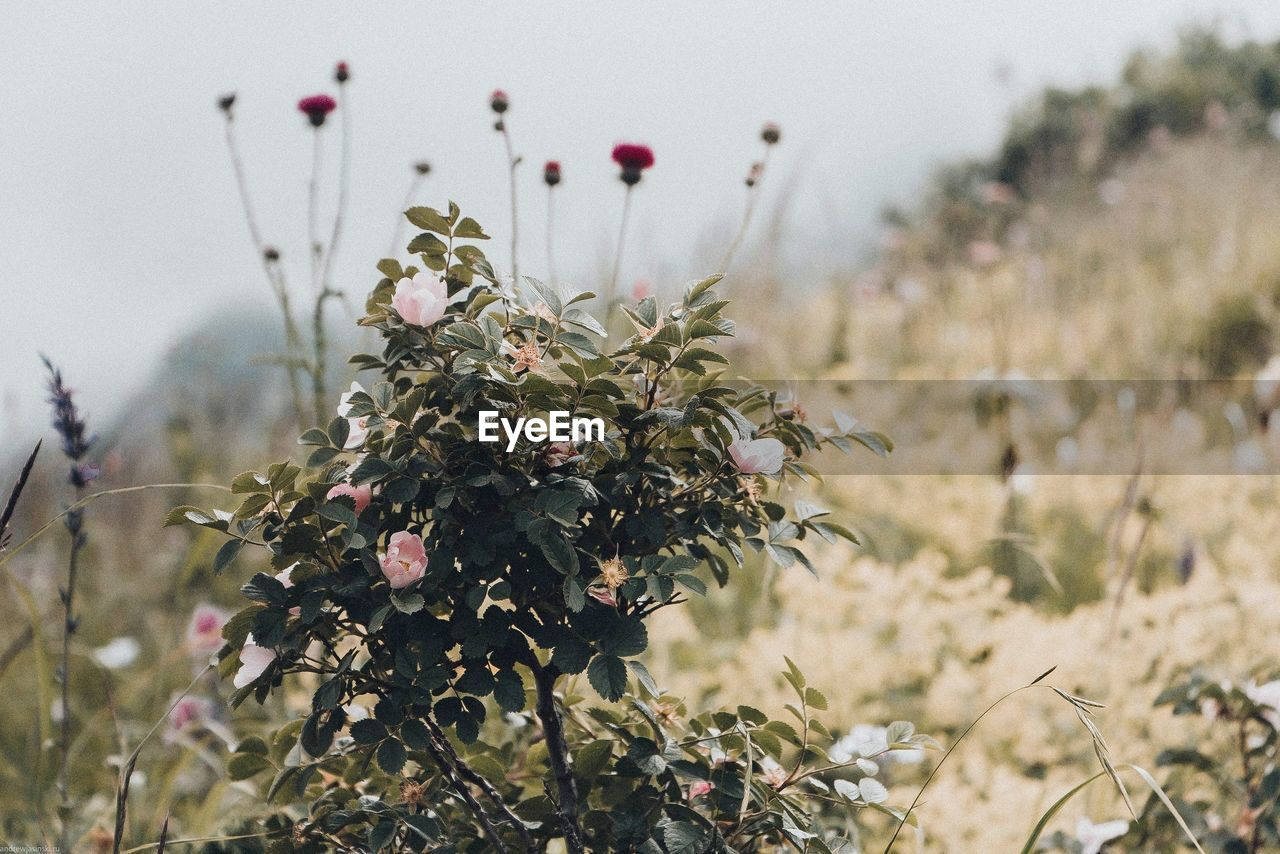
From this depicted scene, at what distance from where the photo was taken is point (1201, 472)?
341 centimetres

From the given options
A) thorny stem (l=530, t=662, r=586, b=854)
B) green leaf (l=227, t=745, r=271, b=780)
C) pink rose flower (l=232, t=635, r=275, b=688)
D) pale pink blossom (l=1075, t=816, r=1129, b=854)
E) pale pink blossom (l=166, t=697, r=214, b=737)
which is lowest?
pale pink blossom (l=166, t=697, r=214, b=737)

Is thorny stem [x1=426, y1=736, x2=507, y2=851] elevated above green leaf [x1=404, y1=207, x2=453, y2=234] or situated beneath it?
situated beneath

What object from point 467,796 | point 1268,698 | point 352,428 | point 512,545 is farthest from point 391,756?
point 1268,698

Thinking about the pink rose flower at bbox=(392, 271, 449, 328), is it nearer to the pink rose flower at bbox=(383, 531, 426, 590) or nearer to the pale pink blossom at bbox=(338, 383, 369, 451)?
the pale pink blossom at bbox=(338, 383, 369, 451)

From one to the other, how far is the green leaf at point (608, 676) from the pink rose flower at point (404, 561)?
0.64 ft

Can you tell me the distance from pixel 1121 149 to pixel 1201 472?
11213 millimetres

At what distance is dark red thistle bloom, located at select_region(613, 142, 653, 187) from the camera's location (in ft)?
4.69

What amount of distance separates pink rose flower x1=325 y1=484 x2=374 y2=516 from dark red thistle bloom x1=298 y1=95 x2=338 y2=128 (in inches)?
29.9

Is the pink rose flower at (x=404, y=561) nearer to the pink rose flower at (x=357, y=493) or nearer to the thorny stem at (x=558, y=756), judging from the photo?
the pink rose flower at (x=357, y=493)

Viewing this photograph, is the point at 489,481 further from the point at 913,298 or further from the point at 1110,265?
the point at 1110,265

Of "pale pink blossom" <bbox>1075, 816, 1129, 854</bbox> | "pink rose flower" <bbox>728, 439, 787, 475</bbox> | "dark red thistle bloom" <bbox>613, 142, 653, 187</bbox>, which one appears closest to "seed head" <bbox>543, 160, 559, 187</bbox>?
"dark red thistle bloom" <bbox>613, 142, 653, 187</bbox>

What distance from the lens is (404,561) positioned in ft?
3.54

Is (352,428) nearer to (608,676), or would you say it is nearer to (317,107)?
(608,676)

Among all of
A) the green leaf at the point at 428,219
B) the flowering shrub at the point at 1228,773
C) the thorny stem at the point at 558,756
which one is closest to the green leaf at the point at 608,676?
the thorny stem at the point at 558,756
